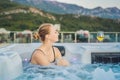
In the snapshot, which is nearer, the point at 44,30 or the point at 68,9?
the point at 44,30

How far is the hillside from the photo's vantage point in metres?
8.50

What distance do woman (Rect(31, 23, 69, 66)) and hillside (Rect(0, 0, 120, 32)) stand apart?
5.40m

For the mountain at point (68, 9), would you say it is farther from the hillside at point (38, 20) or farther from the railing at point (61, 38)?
the railing at point (61, 38)

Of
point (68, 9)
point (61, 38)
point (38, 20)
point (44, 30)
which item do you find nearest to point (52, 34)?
point (44, 30)

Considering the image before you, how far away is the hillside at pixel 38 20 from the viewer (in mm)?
8498

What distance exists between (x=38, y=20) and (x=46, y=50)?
5748 mm

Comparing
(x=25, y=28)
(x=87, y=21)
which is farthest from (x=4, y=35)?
(x=87, y=21)

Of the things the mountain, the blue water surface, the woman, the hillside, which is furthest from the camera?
the mountain

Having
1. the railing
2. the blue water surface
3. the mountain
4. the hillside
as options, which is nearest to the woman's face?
the blue water surface

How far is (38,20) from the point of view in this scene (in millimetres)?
8656

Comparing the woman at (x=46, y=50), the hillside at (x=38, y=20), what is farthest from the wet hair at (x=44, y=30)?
the hillside at (x=38, y=20)

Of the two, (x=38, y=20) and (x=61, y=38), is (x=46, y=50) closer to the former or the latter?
(x=61, y=38)

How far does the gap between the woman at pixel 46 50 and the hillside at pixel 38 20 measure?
212 inches

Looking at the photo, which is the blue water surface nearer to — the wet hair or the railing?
the wet hair
